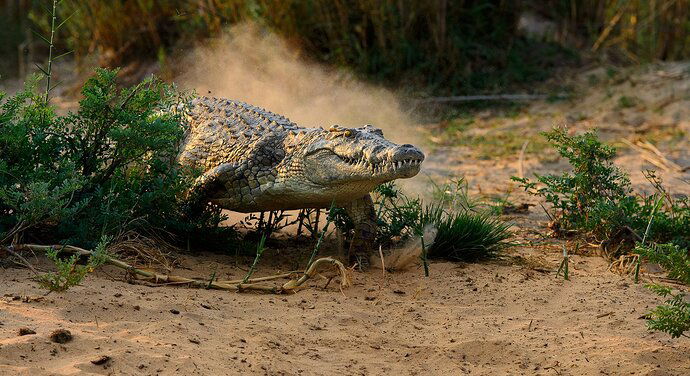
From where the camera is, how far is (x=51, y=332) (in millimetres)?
3516

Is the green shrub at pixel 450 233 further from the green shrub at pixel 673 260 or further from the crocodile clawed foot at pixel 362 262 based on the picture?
the green shrub at pixel 673 260

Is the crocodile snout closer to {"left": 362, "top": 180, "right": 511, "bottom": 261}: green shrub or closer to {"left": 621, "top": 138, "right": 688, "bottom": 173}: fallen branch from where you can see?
{"left": 362, "top": 180, "right": 511, "bottom": 261}: green shrub

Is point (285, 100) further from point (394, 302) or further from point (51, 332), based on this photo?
point (51, 332)

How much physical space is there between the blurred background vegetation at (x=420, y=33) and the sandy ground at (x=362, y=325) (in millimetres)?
4708

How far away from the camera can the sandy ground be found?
3.54m

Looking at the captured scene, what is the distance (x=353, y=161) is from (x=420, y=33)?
17.8 feet

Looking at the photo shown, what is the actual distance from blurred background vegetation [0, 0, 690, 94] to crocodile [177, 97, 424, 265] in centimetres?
409

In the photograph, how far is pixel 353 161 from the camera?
4.93 m

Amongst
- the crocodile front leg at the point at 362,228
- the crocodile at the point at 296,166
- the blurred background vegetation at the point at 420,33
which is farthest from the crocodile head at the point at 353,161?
the blurred background vegetation at the point at 420,33

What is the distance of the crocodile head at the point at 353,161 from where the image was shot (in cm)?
471

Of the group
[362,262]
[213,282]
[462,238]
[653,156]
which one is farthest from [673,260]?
[653,156]

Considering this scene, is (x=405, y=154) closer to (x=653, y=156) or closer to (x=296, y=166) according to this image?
(x=296, y=166)

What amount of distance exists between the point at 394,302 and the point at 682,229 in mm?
1928

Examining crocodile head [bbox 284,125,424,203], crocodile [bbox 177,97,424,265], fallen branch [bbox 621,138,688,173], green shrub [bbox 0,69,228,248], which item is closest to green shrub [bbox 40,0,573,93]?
fallen branch [bbox 621,138,688,173]
